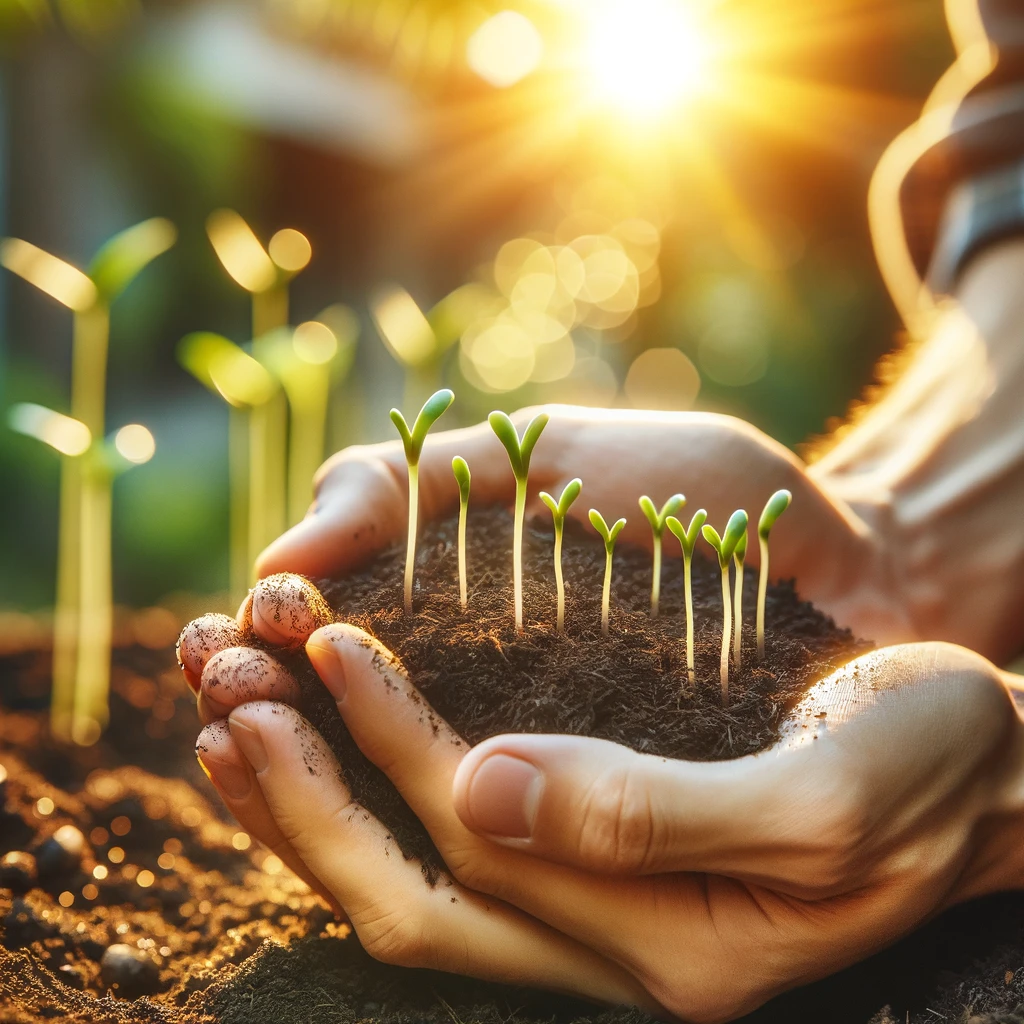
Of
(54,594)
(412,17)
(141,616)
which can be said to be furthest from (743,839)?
(54,594)

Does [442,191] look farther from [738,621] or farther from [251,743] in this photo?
[251,743]

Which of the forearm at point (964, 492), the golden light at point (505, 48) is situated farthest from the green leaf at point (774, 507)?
the golden light at point (505, 48)

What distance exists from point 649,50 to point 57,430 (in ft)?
13.5

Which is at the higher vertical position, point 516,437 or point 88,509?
point 516,437

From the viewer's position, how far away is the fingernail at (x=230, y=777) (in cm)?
90

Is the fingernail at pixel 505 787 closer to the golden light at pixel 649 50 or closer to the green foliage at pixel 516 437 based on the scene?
the green foliage at pixel 516 437

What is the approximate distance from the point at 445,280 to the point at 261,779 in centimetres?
590

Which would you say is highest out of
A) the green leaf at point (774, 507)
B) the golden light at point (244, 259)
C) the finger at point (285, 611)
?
the golden light at point (244, 259)

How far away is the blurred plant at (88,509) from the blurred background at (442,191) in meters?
1.65

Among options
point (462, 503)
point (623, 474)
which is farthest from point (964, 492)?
point (462, 503)

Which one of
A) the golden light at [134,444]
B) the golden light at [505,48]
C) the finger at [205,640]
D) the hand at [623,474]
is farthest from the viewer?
the golden light at [505,48]

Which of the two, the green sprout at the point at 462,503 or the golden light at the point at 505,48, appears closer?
the green sprout at the point at 462,503

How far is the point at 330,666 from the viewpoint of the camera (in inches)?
34.6

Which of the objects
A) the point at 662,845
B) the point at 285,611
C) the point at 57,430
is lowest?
the point at 662,845
